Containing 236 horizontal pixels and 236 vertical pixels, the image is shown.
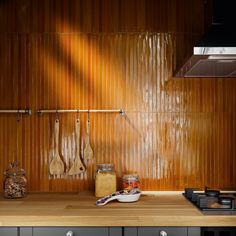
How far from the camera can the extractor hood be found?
1.63 m

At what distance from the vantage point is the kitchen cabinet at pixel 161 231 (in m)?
1.65

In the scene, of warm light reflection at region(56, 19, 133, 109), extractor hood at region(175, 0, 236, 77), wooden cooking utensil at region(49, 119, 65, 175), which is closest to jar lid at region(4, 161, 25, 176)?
wooden cooking utensil at region(49, 119, 65, 175)

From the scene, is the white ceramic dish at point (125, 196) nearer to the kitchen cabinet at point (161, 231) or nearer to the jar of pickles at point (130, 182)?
the jar of pickles at point (130, 182)

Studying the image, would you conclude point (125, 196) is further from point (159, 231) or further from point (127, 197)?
point (159, 231)

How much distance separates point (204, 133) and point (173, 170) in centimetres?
30

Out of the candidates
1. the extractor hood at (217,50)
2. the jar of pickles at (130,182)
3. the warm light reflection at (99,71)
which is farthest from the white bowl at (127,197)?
the extractor hood at (217,50)

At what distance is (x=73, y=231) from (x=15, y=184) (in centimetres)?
59

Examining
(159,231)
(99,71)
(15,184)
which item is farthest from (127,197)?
(99,71)

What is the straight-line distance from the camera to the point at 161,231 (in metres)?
1.65

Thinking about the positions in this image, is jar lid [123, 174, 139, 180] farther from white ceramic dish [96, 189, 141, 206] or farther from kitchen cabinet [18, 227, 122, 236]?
kitchen cabinet [18, 227, 122, 236]

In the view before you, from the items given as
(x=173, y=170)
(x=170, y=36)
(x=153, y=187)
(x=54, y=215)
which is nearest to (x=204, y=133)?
(x=173, y=170)

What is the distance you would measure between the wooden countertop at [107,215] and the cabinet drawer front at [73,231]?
3cm

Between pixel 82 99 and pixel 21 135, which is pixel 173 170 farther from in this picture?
pixel 21 135

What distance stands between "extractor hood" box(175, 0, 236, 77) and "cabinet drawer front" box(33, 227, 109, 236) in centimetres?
92
